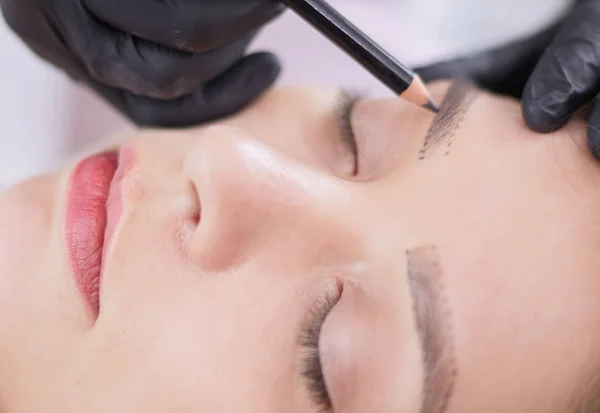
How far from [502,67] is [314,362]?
58cm

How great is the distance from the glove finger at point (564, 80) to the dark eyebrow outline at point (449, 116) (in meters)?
0.06

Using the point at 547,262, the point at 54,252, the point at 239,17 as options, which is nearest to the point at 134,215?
the point at 54,252

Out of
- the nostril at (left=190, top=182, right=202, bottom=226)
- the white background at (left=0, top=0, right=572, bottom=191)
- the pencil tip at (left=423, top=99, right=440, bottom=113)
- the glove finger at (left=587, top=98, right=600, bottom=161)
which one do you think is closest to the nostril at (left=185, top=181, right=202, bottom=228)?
the nostril at (left=190, top=182, right=202, bottom=226)

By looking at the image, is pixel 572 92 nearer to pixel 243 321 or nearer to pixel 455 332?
pixel 455 332

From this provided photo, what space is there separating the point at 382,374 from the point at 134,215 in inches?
11.8

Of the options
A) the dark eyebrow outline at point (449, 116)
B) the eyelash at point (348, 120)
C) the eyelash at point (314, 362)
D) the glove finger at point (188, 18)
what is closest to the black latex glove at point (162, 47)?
the glove finger at point (188, 18)

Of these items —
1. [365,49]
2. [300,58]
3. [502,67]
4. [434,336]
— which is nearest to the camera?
[434,336]

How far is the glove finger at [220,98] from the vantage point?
2.60 ft

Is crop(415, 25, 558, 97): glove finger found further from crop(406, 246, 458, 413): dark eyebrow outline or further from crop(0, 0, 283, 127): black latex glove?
crop(406, 246, 458, 413): dark eyebrow outline

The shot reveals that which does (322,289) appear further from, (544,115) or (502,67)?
(502,67)

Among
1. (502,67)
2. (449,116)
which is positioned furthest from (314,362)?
(502,67)

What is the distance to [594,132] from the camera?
0.60 metres

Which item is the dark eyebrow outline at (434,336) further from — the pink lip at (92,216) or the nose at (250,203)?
the pink lip at (92,216)

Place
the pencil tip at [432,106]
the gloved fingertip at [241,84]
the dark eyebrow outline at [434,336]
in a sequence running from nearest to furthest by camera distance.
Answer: the dark eyebrow outline at [434,336], the pencil tip at [432,106], the gloved fingertip at [241,84]
